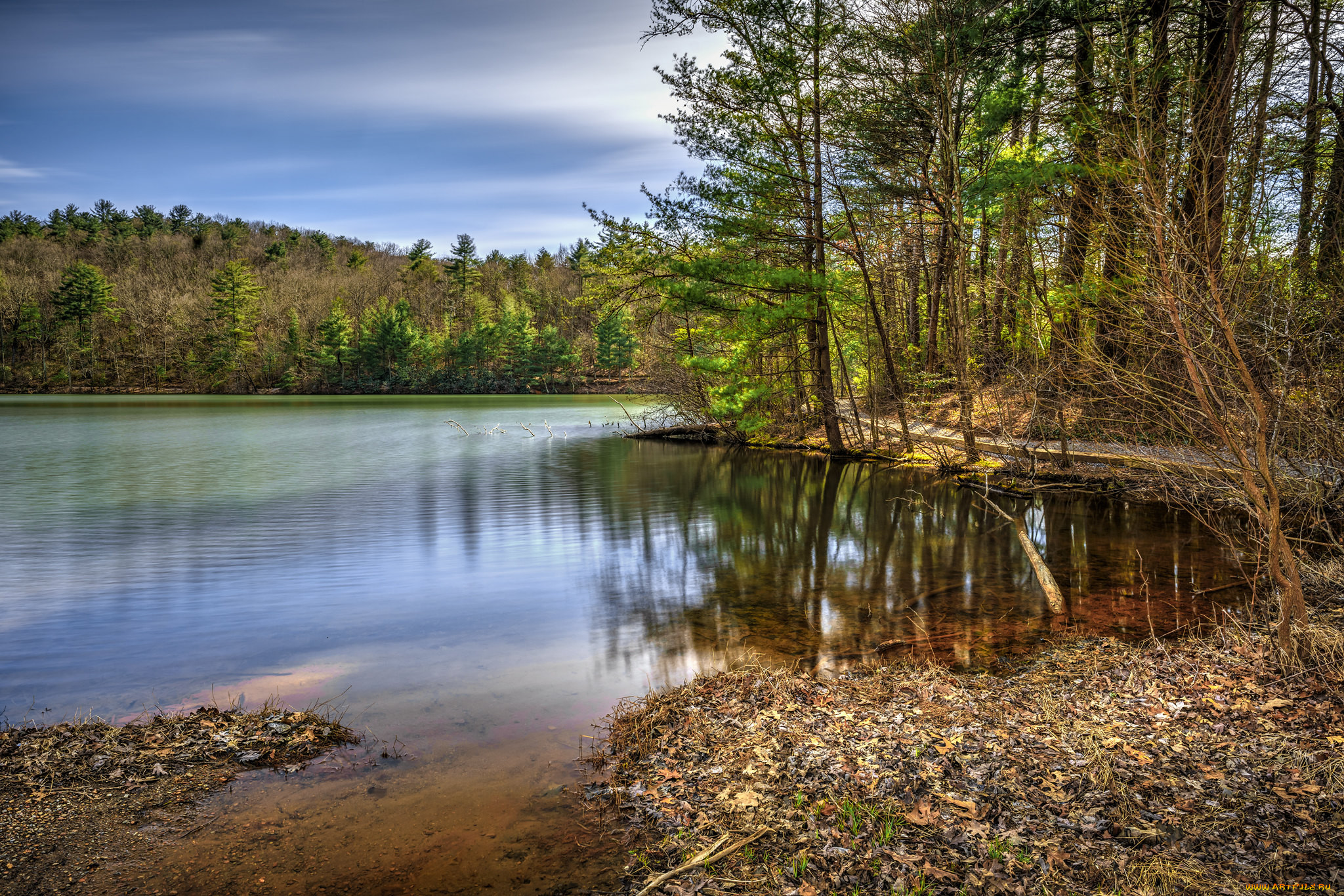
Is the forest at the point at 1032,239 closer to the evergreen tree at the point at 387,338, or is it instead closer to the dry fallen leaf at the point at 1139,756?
the dry fallen leaf at the point at 1139,756

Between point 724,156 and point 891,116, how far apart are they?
4.26m

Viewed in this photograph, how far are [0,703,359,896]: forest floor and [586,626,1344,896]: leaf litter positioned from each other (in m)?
2.24

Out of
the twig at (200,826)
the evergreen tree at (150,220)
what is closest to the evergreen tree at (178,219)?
the evergreen tree at (150,220)

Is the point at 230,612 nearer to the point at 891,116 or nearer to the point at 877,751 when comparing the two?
the point at 877,751

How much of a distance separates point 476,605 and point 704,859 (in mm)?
6409

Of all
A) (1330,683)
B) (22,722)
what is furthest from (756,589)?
(22,722)

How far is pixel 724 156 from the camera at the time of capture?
1961 centimetres

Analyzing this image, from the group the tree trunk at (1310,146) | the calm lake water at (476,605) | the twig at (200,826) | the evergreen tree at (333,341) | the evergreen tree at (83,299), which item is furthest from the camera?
the evergreen tree at (333,341)

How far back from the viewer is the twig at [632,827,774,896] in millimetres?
3512

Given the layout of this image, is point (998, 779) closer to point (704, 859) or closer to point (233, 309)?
point (704, 859)

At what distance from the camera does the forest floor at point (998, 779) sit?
3381 millimetres

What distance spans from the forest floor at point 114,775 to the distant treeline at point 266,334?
225 feet

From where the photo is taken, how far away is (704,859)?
3.61 meters

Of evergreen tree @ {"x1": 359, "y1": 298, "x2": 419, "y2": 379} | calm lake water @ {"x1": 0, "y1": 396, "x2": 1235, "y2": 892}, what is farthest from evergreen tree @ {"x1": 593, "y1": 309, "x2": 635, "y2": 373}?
calm lake water @ {"x1": 0, "y1": 396, "x2": 1235, "y2": 892}
